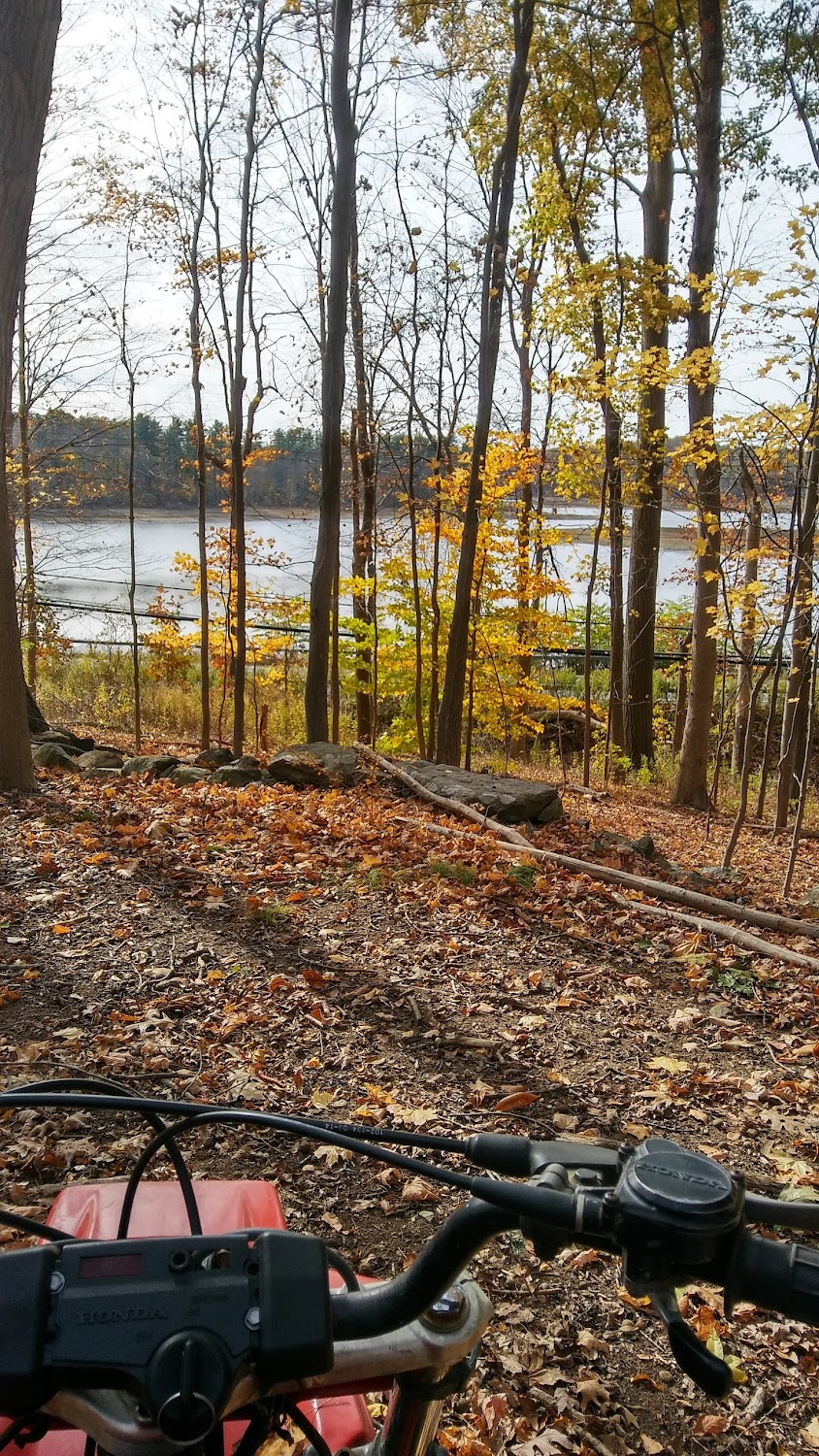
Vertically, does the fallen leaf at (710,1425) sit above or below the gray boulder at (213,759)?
below

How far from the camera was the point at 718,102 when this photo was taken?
454 inches

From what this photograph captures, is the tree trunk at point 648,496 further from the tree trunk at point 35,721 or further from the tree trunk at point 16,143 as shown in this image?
the tree trunk at point 35,721

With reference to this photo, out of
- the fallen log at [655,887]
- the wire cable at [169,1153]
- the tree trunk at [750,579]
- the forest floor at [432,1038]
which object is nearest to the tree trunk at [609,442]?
the tree trunk at [750,579]

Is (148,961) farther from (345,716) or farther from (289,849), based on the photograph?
(345,716)

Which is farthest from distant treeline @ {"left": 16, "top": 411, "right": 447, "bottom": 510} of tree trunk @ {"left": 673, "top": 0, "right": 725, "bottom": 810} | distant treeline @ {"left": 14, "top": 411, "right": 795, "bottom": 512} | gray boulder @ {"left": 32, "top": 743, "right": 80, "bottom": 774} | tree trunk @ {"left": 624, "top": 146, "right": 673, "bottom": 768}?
gray boulder @ {"left": 32, "top": 743, "right": 80, "bottom": 774}

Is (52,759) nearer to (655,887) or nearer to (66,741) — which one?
(66,741)

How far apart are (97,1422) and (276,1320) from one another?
0.18 meters

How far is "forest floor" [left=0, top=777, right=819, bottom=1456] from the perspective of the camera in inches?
106

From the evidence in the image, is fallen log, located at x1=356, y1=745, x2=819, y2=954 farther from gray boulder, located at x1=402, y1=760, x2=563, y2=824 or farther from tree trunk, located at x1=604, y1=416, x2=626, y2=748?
tree trunk, located at x1=604, y1=416, x2=626, y2=748

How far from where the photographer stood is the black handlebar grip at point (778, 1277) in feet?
2.51

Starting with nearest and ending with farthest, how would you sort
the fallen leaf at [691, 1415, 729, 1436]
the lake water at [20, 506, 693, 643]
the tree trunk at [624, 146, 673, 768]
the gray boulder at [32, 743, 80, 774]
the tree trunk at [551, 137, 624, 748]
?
the fallen leaf at [691, 1415, 729, 1436], the gray boulder at [32, 743, 80, 774], the tree trunk at [624, 146, 673, 768], the tree trunk at [551, 137, 624, 748], the lake water at [20, 506, 693, 643]

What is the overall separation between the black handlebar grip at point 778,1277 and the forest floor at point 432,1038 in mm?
2006

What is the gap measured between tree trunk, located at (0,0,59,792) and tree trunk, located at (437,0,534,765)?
5.67m

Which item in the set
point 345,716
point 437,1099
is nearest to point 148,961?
point 437,1099
